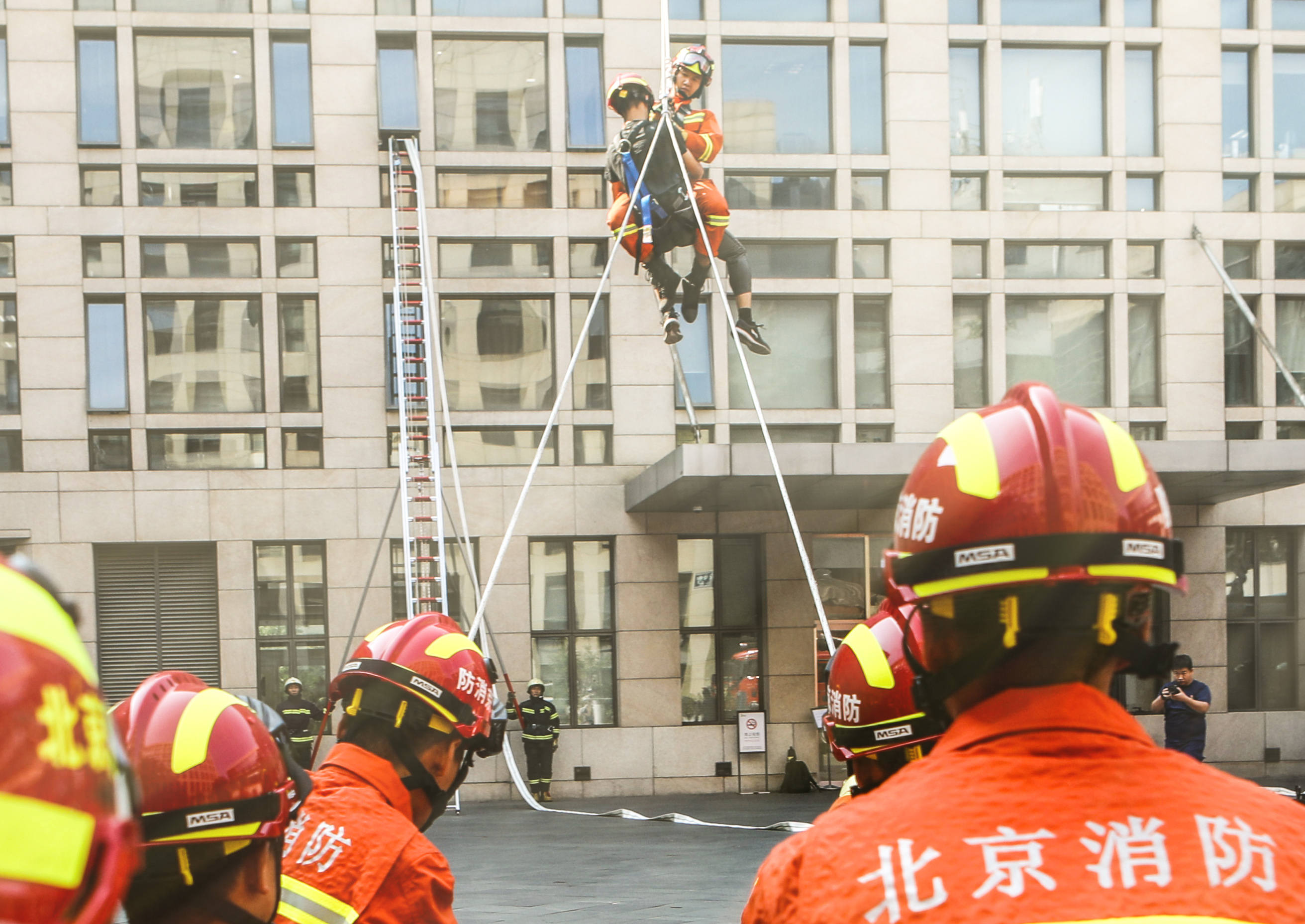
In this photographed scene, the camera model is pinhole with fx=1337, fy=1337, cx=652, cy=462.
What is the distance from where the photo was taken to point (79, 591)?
63.3 feet

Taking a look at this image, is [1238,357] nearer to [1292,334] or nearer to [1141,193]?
[1292,334]

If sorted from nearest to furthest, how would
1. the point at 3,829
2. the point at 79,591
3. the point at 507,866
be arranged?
the point at 3,829 < the point at 507,866 < the point at 79,591

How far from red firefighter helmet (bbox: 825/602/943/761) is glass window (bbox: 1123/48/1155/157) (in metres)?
20.1

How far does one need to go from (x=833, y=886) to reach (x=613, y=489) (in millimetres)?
18870

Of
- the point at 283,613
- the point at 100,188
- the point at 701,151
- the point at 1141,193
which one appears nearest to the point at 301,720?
the point at 283,613

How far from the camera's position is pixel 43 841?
88 cm

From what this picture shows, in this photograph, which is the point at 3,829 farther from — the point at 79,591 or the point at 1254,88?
the point at 1254,88

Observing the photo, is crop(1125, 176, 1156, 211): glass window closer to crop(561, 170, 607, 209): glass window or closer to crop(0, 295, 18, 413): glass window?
crop(561, 170, 607, 209): glass window

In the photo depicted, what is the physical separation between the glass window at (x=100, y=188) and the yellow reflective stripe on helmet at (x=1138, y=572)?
20.6m

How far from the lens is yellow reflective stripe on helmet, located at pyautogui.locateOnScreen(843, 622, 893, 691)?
3.22m

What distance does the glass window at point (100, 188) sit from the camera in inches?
783

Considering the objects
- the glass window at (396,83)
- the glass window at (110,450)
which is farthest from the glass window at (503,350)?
the glass window at (110,450)

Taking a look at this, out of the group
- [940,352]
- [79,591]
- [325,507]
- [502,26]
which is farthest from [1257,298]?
[79,591]

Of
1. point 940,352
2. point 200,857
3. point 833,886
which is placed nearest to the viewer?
point 833,886
